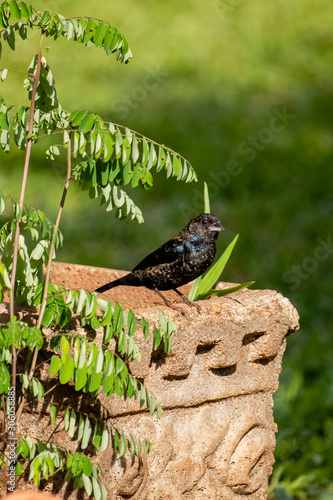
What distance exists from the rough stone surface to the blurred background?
1.09 metres

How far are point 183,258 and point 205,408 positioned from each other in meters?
0.61

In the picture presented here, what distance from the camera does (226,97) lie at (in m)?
7.58

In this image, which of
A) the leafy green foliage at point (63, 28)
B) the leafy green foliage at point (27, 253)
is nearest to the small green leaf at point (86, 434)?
the leafy green foliage at point (27, 253)

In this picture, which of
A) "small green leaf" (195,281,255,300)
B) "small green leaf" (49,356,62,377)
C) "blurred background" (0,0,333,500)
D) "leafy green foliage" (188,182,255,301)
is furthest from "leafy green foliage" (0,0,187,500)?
"blurred background" (0,0,333,500)

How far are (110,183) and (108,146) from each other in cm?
24

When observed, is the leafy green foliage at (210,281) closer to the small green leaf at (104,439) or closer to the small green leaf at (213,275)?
the small green leaf at (213,275)

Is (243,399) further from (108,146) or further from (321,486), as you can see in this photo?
(321,486)

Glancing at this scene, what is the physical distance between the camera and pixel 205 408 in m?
2.54

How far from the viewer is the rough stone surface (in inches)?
91.5

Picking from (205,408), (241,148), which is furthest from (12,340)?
(241,148)

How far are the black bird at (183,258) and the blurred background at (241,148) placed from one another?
1.41 metres

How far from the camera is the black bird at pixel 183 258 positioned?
2832mm

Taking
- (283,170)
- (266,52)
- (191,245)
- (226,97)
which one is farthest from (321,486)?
(266,52)

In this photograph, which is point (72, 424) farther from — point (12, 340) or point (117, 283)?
point (117, 283)
